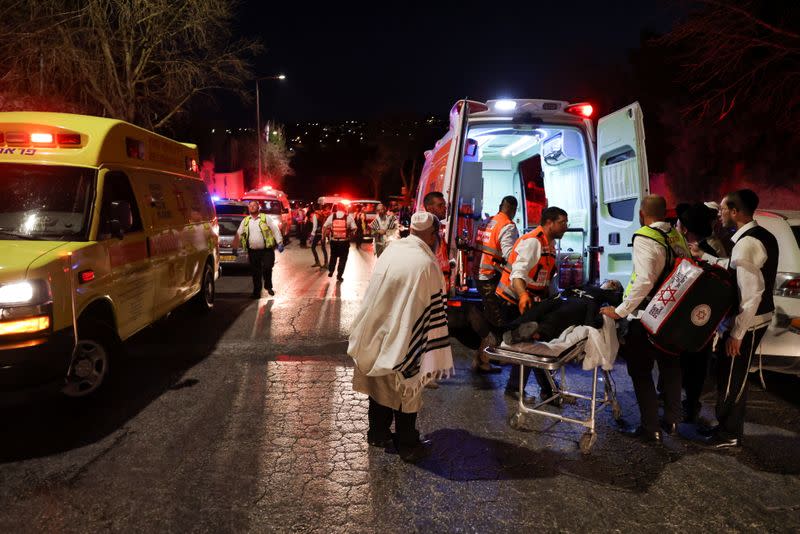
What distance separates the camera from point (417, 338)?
11.5 ft

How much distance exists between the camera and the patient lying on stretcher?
408 cm

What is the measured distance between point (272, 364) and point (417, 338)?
119 inches

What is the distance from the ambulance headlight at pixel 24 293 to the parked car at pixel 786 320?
5739mm

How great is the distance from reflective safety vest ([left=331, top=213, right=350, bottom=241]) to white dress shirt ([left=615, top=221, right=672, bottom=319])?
798 centimetres

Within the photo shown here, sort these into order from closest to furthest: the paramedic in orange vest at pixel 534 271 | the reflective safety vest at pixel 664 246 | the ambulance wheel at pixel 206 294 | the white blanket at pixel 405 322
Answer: the white blanket at pixel 405 322 → the reflective safety vest at pixel 664 246 → the paramedic in orange vest at pixel 534 271 → the ambulance wheel at pixel 206 294

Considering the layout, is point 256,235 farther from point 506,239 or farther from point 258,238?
point 506,239

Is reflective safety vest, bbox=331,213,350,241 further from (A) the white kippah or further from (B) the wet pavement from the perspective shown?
(A) the white kippah

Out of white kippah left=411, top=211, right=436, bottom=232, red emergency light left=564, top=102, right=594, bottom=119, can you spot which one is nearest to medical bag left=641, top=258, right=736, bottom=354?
white kippah left=411, top=211, right=436, bottom=232

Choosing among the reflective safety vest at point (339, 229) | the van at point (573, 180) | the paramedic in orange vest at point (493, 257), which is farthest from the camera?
the reflective safety vest at point (339, 229)

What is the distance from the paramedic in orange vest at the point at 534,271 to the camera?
15.4 ft

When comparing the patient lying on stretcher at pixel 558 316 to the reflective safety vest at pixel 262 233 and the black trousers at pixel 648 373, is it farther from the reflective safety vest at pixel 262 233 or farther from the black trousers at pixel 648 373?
the reflective safety vest at pixel 262 233

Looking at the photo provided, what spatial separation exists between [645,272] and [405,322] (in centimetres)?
176

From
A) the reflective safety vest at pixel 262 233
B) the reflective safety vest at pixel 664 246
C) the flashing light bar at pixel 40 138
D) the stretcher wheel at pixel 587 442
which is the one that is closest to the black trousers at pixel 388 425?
the stretcher wheel at pixel 587 442

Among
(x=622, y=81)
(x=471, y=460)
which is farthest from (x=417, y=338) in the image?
(x=622, y=81)
